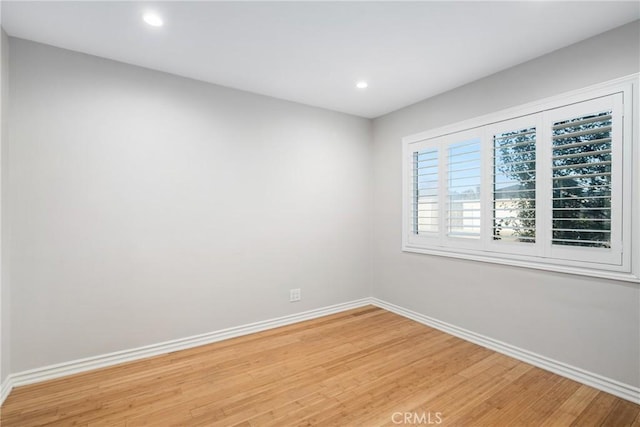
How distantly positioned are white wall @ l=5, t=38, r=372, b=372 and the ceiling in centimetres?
33

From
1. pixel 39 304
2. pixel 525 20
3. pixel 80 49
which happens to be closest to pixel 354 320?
pixel 39 304

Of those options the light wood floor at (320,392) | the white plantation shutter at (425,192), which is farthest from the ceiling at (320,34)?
the light wood floor at (320,392)

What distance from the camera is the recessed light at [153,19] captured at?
2055 mm

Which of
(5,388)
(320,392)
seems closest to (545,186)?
(320,392)

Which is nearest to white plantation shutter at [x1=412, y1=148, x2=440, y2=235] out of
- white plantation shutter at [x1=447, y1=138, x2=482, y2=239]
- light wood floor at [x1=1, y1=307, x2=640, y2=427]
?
white plantation shutter at [x1=447, y1=138, x2=482, y2=239]

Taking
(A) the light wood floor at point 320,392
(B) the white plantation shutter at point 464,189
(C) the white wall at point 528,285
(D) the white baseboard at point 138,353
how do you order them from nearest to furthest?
(A) the light wood floor at point 320,392, (C) the white wall at point 528,285, (D) the white baseboard at point 138,353, (B) the white plantation shutter at point 464,189

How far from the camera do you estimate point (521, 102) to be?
105 inches

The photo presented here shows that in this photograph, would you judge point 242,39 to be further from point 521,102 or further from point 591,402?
point 591,402

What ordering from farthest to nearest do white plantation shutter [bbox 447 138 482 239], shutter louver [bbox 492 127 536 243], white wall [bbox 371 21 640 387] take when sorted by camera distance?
white plantation shutter [bbox 447 138 482 239], shutter louver [bbox 492 127 536 243], white wall [bbox 371 21 640 387]

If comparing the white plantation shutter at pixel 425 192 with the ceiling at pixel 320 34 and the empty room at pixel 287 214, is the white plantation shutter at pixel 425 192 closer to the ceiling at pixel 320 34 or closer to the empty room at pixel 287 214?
the empty room at pixel 287 214

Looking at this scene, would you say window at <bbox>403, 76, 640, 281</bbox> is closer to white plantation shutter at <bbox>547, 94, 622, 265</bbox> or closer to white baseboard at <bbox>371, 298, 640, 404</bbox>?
white plantation shutter at <bbox>547, 94, 622, 265</bbox>

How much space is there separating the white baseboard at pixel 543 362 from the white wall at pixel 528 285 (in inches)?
1.8

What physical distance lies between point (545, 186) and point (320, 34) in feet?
7.25

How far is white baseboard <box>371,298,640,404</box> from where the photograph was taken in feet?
6.98
